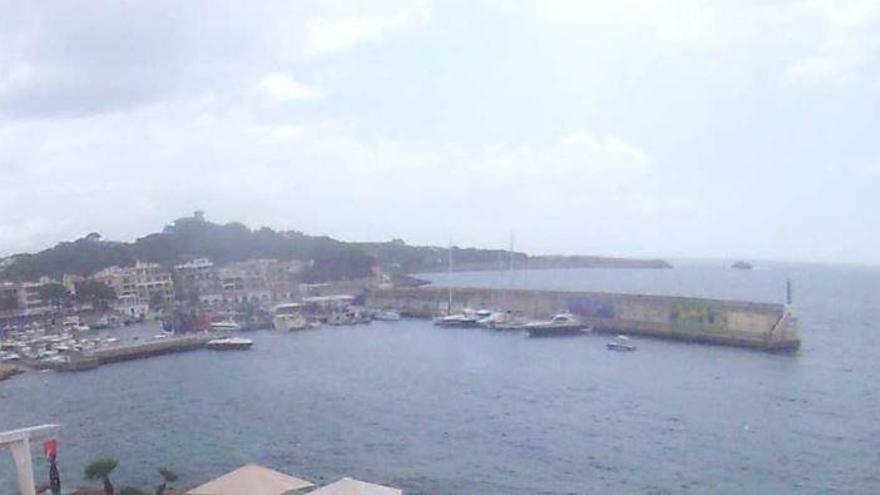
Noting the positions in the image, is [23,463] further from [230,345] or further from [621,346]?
[230,345]

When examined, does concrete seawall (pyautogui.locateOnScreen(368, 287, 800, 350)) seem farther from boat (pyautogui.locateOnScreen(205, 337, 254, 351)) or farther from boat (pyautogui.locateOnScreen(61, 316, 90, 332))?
boat (pyautogui.locateOnScreen(61, 316, 90, 332))

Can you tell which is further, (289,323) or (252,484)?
(289,323)

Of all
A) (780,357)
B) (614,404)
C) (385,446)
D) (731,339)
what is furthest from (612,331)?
(385,446)

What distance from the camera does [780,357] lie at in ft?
80.4

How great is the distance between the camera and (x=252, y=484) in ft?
27.9

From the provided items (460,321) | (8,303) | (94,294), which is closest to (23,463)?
(460,321)

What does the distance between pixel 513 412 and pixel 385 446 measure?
12.3 ft

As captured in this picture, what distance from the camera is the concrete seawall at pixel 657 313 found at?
26.5 metres

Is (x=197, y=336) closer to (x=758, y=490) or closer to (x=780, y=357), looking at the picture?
(x=780, y=357)

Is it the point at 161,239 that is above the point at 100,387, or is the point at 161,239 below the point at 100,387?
above

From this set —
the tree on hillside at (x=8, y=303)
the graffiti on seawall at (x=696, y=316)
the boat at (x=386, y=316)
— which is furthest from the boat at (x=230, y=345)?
the tree on hillside at (x=8, y=303)

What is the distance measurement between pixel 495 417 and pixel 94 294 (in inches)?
1565

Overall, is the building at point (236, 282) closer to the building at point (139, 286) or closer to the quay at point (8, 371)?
the building at point (139, 286)

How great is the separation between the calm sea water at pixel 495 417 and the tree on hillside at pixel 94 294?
23.4 metres
